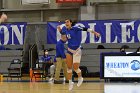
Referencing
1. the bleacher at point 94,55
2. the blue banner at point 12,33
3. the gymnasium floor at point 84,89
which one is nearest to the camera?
the gymnasium floor at point 84,89

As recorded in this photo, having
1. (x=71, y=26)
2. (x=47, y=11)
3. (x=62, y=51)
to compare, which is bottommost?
(x=62, y=51)

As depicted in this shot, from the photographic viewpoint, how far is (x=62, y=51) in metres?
13.7

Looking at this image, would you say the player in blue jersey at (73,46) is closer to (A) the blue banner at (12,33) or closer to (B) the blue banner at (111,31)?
(B) the blue banner at (111,31)

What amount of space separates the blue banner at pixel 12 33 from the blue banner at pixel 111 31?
162 cm

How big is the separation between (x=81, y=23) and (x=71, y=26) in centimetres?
775

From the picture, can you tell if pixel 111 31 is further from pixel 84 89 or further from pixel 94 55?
pixel 84 89

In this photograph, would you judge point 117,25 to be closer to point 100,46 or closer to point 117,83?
point 100,46

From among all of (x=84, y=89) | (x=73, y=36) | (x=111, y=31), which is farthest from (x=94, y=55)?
(x=73, y=36)

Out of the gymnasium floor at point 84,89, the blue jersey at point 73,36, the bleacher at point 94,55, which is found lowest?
the gymnasium floor at point 84,89

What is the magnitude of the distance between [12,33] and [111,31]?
551 cm

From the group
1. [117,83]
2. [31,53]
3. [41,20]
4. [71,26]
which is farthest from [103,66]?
[41,20]

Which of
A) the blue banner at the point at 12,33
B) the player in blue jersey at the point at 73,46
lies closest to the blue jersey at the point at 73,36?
the player in blue jersey at the point at 73,46

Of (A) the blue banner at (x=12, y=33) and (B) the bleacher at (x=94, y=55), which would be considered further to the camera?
(A) the blue banner at (x=12, y=33)

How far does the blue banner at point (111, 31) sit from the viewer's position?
18281 mm
